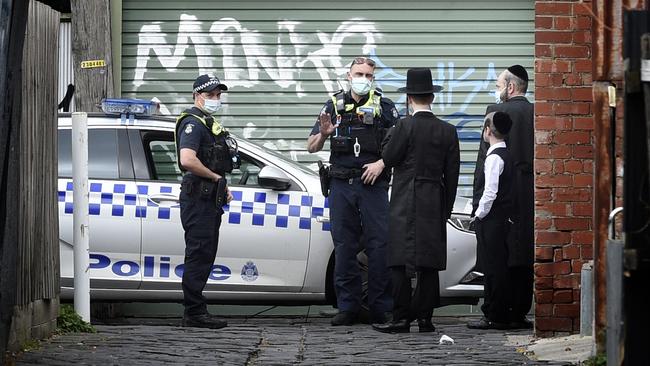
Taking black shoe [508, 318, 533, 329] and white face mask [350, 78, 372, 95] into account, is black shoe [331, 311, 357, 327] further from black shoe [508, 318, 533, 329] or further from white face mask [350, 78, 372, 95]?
white face mask [350, 78, 372, 95]

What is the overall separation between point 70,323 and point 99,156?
2.08m

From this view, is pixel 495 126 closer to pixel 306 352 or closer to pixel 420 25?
pixel 306 352

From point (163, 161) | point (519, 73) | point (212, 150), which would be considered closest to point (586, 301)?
point (519, 73)

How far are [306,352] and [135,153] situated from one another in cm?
324

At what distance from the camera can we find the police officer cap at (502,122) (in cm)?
1022

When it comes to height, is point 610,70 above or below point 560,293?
above

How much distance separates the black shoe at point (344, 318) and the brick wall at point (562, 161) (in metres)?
1.76

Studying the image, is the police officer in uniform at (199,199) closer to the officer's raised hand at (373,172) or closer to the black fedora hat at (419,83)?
the officer's raised hand at (373,172)

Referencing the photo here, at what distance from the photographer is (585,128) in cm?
917

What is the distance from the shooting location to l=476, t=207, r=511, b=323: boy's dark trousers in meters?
10.2

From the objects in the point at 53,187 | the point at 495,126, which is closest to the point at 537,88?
the point at 495,126

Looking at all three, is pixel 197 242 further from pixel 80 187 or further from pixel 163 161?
pixel 163 161

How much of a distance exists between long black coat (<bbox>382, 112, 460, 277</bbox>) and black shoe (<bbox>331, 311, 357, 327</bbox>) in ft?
2.72

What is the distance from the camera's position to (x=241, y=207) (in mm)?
11125
